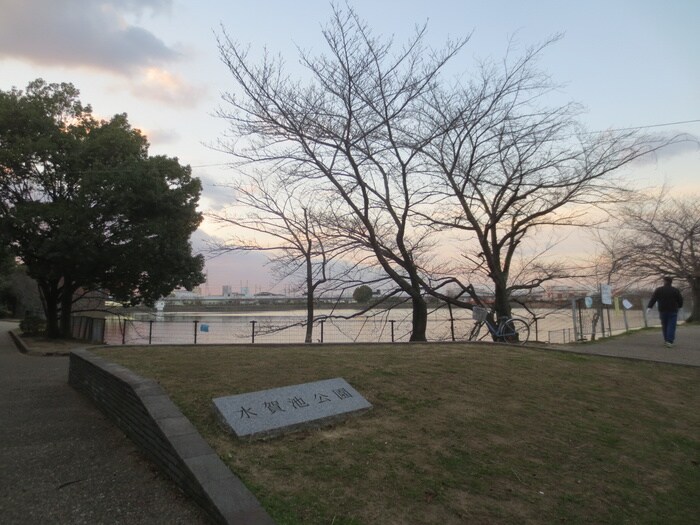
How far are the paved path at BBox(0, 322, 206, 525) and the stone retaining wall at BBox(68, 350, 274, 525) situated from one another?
11 centimetres

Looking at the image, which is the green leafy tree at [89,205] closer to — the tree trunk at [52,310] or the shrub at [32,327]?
the tree trunk at [52,310]

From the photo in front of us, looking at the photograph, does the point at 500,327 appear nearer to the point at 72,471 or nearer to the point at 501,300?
the point at 501,300

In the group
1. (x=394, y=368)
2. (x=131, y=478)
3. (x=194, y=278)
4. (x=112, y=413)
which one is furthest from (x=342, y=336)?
(x=131, y=478)

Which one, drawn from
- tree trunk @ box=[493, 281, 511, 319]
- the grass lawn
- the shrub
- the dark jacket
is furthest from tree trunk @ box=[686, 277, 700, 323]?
the shrub

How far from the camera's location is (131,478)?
3.72m

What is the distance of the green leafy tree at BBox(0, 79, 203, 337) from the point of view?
14.0 m

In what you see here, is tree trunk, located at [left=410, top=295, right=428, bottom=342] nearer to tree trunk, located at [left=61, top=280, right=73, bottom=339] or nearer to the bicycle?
the bicycle

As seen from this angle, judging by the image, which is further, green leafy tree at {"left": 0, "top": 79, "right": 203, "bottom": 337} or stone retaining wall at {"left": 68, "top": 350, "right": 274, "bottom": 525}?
green leafy tree at {"left": 0, "top": 79, "right": 203, "bottom": 337}

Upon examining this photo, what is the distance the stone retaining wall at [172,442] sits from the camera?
2.95 meters

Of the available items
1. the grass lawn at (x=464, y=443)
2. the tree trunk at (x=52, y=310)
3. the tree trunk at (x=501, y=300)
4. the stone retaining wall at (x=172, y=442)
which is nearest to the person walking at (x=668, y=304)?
the grass lawn at (x=464, y=443)

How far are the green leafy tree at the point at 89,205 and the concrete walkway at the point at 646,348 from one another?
38.3 ft

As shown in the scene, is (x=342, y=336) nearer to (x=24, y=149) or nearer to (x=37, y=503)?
(x=24, y=149)

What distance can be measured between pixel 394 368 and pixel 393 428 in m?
2.08

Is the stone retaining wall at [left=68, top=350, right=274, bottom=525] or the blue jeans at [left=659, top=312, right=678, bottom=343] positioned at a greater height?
the blue jeans at [left=659, top=312, right=678, bottom=343]
